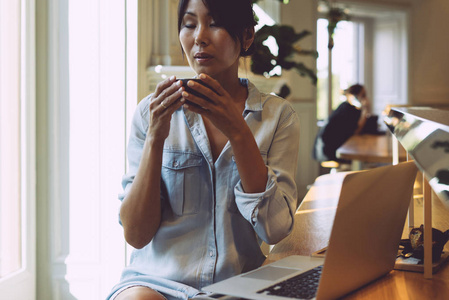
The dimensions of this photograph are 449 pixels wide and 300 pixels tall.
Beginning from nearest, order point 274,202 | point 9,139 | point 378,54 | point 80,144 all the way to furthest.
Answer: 1. point 274,202
2. point 9,139
3. point 80,144
4. point 378,54

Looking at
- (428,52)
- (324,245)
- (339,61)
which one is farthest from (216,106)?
(428,52)

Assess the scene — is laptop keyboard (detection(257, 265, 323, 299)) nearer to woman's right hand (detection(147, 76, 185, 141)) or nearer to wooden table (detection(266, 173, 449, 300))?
wooden table (detection(266, 173, 449, 300))

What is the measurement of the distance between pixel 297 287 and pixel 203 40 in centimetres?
58

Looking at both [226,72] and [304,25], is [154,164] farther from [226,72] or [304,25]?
[304,25]

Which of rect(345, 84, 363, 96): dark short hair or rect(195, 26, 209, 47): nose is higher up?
rect(345, 84, 363, 96): dark short hair

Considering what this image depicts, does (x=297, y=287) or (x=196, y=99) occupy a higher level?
(x=196, y=99)

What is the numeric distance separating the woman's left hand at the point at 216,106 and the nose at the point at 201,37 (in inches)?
7.0

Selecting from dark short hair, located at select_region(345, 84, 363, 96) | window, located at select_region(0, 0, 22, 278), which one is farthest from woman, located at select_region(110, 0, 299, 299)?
dark short hair, located at select_region(345, 84, 363, 96)

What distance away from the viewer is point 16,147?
219cm

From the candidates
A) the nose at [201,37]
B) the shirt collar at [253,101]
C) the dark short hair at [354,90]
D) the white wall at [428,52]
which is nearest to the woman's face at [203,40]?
the nose at [201,37]

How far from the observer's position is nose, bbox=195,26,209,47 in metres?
1.17

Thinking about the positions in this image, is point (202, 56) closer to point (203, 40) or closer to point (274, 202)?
point (203, 40)

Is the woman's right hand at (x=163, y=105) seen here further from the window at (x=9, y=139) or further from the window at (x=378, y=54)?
the window at (x=378, y=54)

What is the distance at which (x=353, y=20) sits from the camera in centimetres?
809
